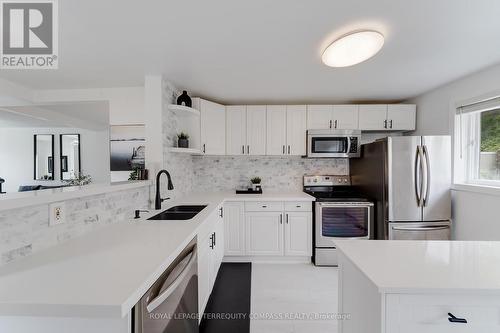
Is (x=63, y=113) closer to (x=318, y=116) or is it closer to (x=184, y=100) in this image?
(x=184, y=100)

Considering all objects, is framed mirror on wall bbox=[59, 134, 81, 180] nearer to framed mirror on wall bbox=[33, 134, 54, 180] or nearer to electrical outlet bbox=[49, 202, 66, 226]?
framed mirror on wall bbox=[33, 134, 54, 180]

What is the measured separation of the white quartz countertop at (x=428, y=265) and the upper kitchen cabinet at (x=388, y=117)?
7.56 feet

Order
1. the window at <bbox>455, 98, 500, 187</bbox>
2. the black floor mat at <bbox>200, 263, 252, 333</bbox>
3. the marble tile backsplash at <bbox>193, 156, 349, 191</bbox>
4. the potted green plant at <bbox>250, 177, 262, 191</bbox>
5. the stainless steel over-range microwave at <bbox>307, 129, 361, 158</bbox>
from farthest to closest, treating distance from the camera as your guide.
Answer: the marble tile backsplash at <bbox>193, 156, 349, 191</bbox> < the potted green plant at <bbox>250, 177, 262, 191</bbox> < the stainless steel over-range microwave at <bbox>307, 129, 361, 158</bbox> < the window at <bbox>455, 98, 500, 187</bbox> < the black floor mat at <bbox>200, 263, 252, 333</bbox>

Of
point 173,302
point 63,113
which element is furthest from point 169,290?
point 63,113

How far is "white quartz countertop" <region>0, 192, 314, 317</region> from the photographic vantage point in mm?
683

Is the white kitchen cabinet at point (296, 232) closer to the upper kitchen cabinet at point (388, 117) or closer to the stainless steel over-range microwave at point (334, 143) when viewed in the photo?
the stainless steel over-range microwave at point (334, 143)

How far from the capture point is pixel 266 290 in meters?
2.37

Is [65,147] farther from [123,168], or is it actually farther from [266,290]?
[266,290]

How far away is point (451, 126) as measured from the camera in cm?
264

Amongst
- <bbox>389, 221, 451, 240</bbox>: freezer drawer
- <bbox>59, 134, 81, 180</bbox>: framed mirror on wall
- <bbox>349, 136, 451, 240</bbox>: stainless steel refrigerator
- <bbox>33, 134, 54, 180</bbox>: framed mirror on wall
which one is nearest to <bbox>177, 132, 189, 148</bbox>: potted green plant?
<bbox>349, 136, 451, 240</bbox>: stainless steel refrigerator

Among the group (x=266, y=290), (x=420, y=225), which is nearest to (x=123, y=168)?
(x=266, y=290)

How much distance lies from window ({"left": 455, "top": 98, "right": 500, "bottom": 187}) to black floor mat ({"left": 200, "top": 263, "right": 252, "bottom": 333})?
2791 mm

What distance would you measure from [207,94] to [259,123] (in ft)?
2.75

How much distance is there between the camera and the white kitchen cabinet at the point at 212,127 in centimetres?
299
